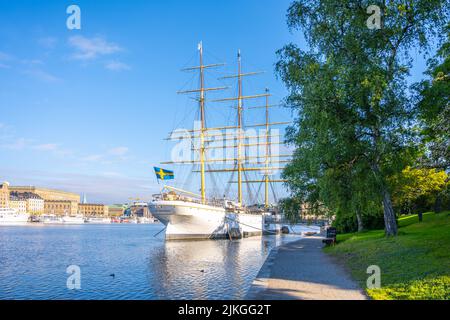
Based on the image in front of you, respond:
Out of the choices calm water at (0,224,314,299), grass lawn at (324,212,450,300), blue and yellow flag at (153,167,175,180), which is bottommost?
calm water at (0,224,314,299)

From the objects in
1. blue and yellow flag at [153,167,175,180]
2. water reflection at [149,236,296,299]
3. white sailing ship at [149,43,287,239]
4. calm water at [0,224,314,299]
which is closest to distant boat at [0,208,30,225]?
white sailing ship at [149,43,287,239]

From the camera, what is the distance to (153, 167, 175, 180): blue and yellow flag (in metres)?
45.6

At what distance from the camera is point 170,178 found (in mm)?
46062

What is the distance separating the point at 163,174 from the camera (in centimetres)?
4597

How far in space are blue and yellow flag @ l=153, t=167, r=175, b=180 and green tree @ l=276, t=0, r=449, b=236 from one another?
2377 cm

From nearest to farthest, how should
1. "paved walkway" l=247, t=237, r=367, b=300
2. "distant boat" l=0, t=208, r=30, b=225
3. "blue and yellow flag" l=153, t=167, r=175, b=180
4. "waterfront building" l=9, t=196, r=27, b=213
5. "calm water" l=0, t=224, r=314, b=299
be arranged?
"paved walkway" l=247, t=237, r=367, b=300 → "calm water" l=0, t=224, r=314, b=299 → "blue and yellow flag" l=153, t=167, r=175, b=180 → "distant boat" l=0, t=208, r=30, b=225 → "waterfront building" l=9, t=196, r=27, b=213

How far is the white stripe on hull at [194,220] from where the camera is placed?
48594 mm

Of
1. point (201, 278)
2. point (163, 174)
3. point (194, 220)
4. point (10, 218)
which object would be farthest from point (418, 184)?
point (10, 218)

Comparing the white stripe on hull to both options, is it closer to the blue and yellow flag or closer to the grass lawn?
the blue and yellow flag

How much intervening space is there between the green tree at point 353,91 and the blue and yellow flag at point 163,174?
23767 millimetres

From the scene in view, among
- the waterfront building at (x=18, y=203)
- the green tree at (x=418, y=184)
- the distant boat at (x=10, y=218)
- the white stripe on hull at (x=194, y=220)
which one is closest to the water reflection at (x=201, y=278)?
the green tree at (x=418, y=184)

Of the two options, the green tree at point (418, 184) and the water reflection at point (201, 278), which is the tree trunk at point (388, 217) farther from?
the green tree at point (418, 184)

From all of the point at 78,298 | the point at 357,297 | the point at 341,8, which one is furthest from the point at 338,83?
the point at 78,298
